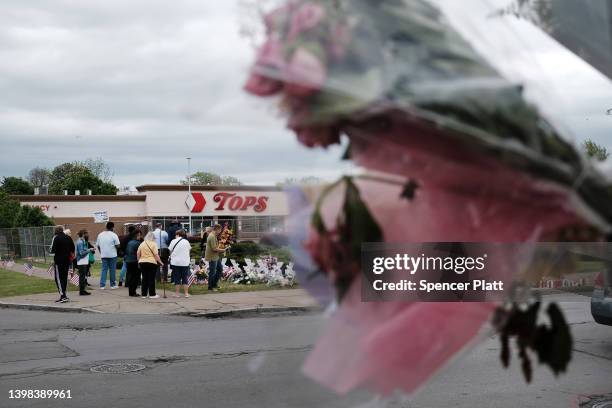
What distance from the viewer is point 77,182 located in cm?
8094

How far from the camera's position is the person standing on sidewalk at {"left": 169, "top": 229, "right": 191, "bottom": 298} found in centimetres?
1370

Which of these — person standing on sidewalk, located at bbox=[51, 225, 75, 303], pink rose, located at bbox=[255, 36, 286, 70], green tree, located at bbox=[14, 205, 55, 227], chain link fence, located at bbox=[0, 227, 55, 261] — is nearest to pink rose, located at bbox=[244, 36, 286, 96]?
pink rose, located at bbox=[255, 36, 286, 70]

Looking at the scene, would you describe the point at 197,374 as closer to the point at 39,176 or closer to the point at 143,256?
the point at 143,256

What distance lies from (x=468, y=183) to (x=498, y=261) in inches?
8.6

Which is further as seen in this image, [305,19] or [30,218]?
[30,218]

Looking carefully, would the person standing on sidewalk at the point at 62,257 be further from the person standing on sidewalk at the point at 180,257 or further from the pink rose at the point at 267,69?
the pink rose at the point at 267,69

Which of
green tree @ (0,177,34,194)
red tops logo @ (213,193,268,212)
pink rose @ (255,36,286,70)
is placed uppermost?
green tree @ (0,177,34,194)

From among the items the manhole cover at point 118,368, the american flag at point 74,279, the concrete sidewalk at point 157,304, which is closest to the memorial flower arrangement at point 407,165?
the manhole cover at point 118,368

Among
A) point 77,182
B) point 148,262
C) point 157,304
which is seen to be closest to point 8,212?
point 148,262

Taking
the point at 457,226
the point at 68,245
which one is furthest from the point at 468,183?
the point at 68,245

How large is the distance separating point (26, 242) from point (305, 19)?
33337 millimetres

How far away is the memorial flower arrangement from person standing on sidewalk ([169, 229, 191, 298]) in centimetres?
1268

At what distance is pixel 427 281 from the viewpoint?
1.35m

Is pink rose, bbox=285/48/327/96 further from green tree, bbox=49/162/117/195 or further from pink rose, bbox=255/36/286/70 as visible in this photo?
green tree, bbox=49/162/117/195
